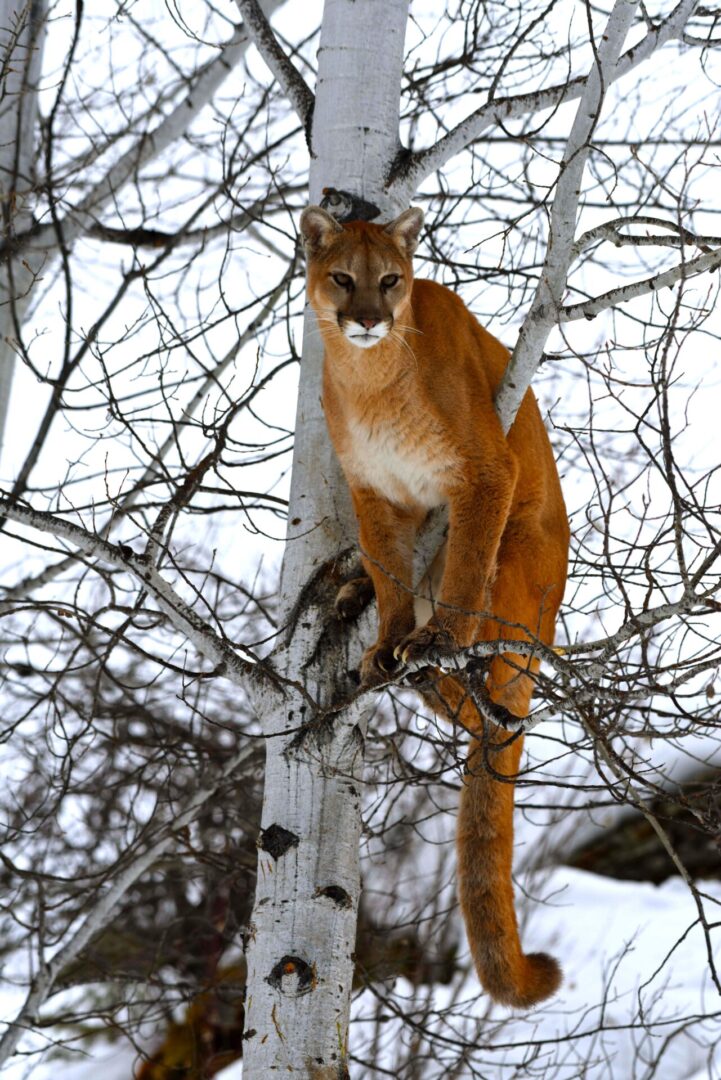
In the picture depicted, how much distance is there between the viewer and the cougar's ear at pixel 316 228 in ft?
12.1

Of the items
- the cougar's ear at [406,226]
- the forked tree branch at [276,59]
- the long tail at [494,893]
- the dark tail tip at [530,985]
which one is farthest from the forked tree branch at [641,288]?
the dark tail tip at [530,985]

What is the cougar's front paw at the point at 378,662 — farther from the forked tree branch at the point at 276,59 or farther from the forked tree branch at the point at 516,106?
the forked tree branch at the point at 276,59

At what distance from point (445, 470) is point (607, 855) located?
6158 millimetres

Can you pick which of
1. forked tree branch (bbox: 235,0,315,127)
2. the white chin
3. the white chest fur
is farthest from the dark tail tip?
forked tree branch (bbox: 235,0,315,127)

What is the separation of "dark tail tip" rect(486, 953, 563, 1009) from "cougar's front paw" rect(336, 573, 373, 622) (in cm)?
110

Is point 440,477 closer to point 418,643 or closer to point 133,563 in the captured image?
point 418,643

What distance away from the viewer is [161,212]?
5.41 m

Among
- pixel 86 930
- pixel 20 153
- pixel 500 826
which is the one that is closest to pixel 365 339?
pixel 500 826

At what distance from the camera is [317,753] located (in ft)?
10.5

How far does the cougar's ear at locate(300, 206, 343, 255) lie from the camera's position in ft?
12.1

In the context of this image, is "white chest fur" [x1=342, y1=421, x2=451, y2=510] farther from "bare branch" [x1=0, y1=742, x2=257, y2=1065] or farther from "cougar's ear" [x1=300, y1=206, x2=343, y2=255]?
"bare branch" [x1=0, y1=742, x2=257, y2=1065]

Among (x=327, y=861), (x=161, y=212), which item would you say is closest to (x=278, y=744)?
(x=327, y=861)

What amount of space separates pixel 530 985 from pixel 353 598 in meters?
1.21

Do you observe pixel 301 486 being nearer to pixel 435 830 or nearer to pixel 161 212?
pixel 161 212
